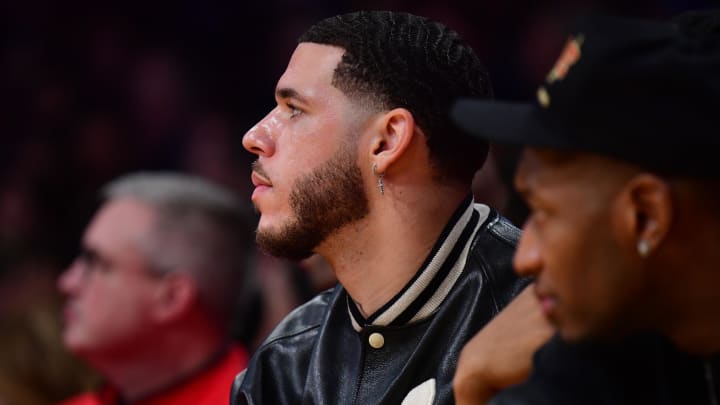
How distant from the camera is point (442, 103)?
2154mm

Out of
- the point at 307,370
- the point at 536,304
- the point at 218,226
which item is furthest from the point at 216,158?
the point at 536,304

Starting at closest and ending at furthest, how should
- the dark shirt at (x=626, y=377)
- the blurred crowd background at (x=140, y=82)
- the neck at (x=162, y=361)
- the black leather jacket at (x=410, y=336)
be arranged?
the dark shirt at (x=626, y=377)
the black leather jacket at (x=410, y=336)
the neck at (x=162, y=361)
the blurred crowd background at (x=140, y=82)

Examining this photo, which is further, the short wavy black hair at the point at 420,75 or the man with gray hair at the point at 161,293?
the man with gray hair at the point at 161,293

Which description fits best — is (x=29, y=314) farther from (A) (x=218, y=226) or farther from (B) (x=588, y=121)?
(B) (x=588, y=121)

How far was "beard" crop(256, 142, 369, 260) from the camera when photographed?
84.8 inches

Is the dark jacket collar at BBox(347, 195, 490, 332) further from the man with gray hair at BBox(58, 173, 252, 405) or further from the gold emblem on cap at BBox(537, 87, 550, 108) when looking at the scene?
the man with gray hair at BBox(58, 173, 252, 405)

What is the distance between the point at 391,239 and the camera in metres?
2.17

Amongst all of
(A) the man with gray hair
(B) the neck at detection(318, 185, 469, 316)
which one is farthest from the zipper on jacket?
(A) the man with gray hair

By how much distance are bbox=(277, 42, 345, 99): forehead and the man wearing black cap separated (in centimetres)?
61

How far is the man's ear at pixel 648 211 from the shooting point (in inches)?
58.2

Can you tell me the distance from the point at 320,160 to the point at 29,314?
6.87ft

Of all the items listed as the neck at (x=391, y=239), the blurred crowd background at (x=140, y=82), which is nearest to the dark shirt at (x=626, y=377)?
the neck at (x=391, y=239)

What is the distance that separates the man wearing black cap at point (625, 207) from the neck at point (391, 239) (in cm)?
55

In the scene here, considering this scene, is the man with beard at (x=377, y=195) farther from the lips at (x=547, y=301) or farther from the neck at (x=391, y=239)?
the lips at (x=547, y=301)
